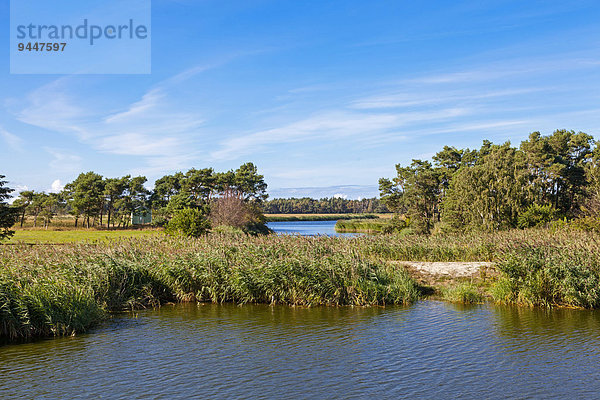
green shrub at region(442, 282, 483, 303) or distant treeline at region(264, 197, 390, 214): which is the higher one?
distant treeline at region(264, 197, 390, 214)

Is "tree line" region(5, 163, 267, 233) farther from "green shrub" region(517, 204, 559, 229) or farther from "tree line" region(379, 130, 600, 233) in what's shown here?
"green shrub" region(517, 204, 559, 229)

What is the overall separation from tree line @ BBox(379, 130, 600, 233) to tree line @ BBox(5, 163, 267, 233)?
21.2 metres

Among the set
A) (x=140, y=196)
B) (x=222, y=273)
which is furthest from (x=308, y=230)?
(x=222, y=273)

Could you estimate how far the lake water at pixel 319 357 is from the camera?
27.5 feet

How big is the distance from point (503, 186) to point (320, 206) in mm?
156709

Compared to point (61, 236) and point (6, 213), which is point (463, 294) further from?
point (61, 236)

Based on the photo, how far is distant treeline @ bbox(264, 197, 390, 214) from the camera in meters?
181

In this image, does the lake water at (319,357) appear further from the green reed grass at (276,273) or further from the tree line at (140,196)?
the tree line at (140,196)

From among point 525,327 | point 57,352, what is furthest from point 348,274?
point 57,352

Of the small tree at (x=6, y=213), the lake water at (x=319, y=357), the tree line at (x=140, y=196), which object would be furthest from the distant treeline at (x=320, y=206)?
the lake water at (x=319, y=357)

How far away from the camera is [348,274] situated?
16000mm

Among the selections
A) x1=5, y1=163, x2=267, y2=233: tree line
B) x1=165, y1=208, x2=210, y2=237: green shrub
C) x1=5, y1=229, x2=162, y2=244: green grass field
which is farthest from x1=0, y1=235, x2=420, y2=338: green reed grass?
x1=5, y1=163, x2=267, y2=233: tree line

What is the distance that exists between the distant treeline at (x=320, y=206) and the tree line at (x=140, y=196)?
325 feet

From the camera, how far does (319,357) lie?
1024 centimetres
